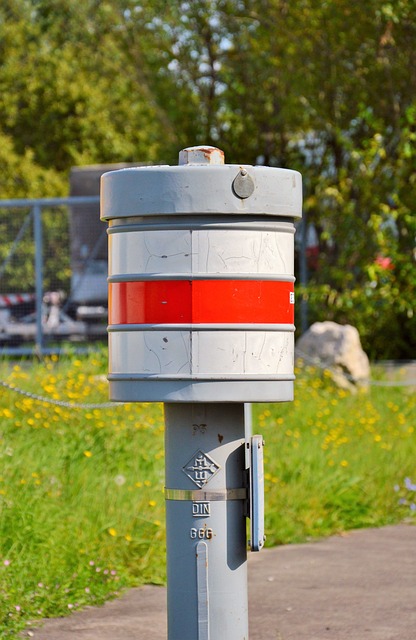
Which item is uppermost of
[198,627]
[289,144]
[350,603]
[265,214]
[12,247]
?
[289,144]

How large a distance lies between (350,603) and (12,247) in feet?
34.0

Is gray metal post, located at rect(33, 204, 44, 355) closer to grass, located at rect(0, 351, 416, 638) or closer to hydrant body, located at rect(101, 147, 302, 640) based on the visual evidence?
grass, located at rect(0, 351, 416, 638)

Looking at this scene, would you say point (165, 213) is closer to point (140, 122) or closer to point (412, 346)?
point (412, 346)

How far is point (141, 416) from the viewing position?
8352 millimetres

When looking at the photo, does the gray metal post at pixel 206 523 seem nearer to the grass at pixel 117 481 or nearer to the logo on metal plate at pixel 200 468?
the logo on metal plate at pixel 200 468

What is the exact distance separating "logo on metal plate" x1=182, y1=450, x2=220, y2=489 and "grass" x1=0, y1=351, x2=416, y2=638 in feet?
5.49

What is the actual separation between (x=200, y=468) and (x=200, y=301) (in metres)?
0.47

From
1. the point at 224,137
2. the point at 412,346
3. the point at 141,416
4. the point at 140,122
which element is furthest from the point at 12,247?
the point at 140,122

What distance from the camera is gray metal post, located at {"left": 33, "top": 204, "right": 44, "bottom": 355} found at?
15078 millimetres

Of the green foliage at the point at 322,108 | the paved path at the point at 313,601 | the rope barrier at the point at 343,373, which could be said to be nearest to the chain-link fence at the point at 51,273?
the green foliage at the point at 322,108

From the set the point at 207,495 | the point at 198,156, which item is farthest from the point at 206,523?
the point at 198,156

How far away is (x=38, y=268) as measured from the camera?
49.9 feet

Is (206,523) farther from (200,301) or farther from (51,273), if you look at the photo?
(51,273)

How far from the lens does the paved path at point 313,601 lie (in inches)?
201
